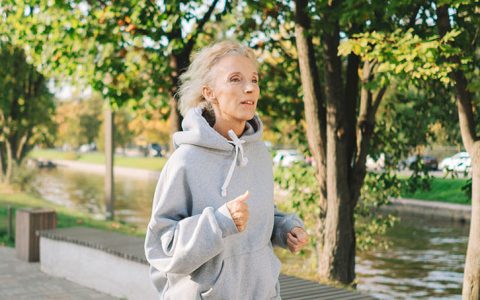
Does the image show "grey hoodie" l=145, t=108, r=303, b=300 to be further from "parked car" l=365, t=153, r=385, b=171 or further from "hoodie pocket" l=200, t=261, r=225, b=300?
"parked car" l=365, t=153, r=385, b=171

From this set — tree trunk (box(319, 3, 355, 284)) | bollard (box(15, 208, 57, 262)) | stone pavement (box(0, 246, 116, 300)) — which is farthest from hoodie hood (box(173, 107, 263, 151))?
bollard (box(15, 208, 57, 262))

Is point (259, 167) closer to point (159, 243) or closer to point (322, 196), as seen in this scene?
point (159, 243)

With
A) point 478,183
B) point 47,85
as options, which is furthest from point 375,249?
point 47,85

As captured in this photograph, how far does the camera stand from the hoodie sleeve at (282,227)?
2.75 metres

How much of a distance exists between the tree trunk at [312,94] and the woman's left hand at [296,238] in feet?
19.7

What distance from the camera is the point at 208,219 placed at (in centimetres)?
234

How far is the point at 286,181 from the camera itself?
11.2 metres

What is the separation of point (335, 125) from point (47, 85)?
2415 cm

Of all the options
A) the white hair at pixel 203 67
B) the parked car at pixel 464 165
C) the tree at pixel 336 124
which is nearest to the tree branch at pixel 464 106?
the tree at pixel 336 124

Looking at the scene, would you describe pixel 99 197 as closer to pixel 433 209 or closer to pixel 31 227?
pixel 433 209

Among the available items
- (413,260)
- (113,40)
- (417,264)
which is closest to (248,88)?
(113,40)

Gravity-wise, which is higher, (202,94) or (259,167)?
(202,94)

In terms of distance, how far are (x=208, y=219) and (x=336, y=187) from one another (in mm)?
6754

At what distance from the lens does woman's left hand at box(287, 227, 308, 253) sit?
2725mm
